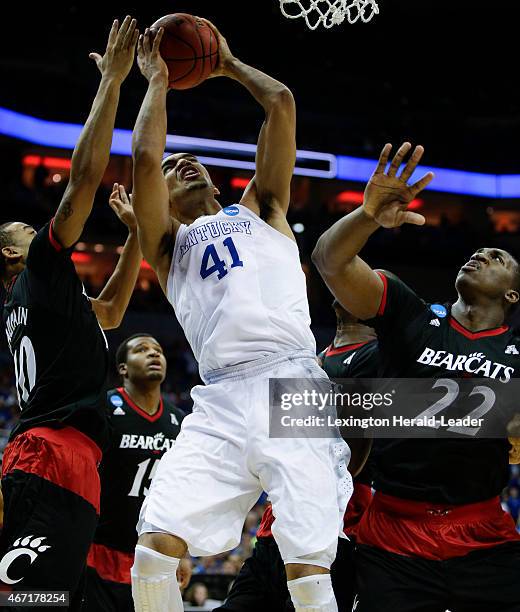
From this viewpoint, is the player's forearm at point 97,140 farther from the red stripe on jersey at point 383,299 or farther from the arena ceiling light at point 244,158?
the arena ceiling light at point 244,158

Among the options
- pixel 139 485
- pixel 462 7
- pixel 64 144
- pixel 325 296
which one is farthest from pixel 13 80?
pixel 139 485

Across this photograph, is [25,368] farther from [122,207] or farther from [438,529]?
[438,529]

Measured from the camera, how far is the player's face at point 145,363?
6285 mm

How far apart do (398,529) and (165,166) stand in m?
2.21

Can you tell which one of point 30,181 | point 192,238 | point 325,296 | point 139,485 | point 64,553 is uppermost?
point 30,181

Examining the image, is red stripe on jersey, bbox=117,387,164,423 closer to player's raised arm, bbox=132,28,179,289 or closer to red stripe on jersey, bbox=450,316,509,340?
player's raised arm, bbox=132,28,179,289

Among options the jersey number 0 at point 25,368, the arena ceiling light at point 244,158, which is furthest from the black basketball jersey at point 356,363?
the arena ceiling light at point 244,158

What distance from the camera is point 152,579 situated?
3.36 metres

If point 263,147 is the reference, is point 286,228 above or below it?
below

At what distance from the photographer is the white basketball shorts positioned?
3348 millimetres

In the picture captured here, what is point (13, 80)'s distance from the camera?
78.0 ft

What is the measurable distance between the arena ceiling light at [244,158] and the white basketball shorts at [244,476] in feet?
64.6

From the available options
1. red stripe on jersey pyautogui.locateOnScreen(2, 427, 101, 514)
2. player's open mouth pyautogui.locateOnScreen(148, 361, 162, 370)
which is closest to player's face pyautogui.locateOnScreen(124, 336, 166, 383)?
player's open mouth pyautogui.locateOnScreen(148, 361, 162, 370)

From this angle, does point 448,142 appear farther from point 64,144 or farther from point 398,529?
point 398,529
